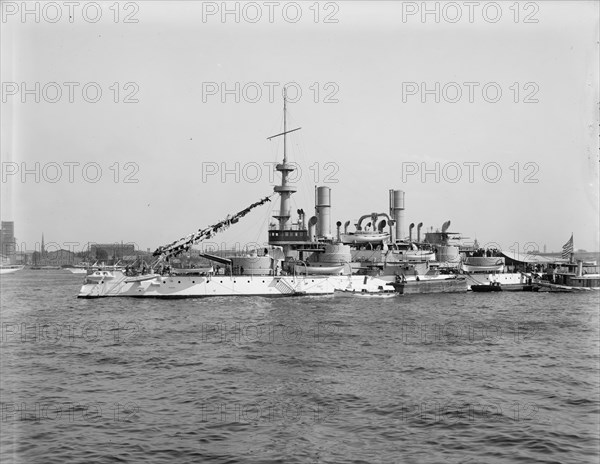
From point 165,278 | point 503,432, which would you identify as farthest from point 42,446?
point 165,278

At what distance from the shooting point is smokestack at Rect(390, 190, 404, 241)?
80.1 m

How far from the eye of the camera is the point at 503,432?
14.8m

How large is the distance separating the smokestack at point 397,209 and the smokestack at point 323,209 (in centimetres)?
1450

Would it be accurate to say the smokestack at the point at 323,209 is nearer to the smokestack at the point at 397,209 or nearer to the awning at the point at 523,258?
the smokestack at the point at 397,209

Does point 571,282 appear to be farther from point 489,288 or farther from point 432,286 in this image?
point 432,286

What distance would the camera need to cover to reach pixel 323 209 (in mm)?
68688

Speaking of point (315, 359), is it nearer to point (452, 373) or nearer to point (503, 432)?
point (452, 373)

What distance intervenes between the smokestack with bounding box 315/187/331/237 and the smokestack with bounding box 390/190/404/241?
1450 centimetres

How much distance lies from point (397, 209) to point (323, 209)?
1622 centimetres

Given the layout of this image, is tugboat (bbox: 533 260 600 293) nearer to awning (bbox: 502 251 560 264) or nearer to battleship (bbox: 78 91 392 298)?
awning (bbox: 502 251 560 264)

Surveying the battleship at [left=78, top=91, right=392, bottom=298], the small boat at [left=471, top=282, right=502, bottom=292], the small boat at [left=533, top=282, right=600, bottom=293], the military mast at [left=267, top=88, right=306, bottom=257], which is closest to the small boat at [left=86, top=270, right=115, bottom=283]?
the battleship at [left=78, top=91, right=392, bottom=298]

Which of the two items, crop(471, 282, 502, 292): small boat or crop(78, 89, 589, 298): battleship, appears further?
crop(471, 282, 502, 292): small boat

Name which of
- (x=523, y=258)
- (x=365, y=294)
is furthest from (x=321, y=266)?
(x=523, y=258)

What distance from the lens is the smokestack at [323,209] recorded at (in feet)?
225
